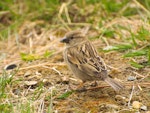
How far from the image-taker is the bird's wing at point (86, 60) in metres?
4.49

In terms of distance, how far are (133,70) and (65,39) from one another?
80cm

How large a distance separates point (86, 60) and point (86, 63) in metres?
0.05

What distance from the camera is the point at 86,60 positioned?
466 centimetres

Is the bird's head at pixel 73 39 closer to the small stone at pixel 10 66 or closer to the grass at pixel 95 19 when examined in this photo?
the grass at pixel 95 19

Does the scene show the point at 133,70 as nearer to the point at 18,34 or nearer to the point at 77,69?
the point at 77,69

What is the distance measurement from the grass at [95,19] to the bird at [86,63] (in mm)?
509

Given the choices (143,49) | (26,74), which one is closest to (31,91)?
(26,74)

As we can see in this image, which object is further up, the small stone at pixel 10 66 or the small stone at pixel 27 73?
the small stone at pixel 10 66

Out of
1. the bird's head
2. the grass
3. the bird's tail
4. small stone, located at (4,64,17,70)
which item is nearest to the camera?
the bird's tail

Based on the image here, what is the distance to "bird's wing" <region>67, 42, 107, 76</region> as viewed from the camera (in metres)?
4.49

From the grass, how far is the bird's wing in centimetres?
51

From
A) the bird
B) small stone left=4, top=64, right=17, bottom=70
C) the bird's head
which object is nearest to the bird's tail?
the bird

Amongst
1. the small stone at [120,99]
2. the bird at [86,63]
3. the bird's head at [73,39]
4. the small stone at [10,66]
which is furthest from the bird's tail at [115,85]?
the small stone at [10,66]

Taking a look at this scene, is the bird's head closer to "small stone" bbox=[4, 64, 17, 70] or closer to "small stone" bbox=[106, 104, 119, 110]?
"small stone" bbox=[4, 64, 17, 70]
